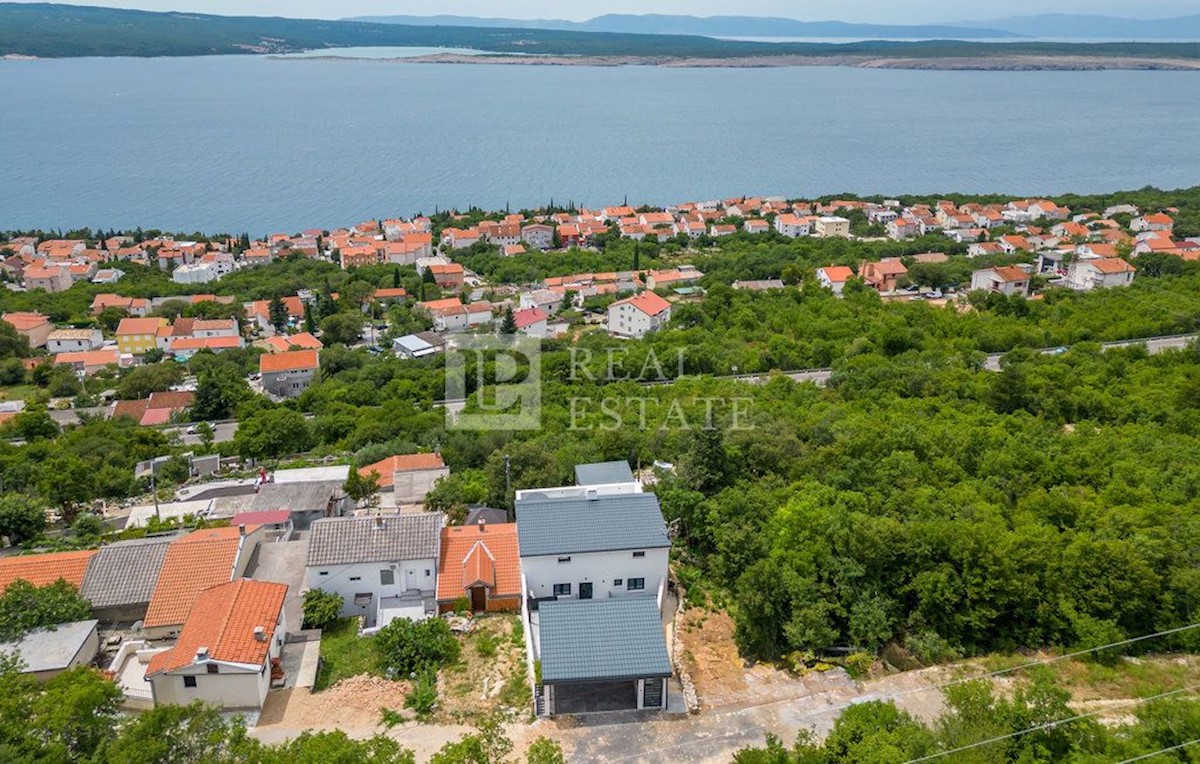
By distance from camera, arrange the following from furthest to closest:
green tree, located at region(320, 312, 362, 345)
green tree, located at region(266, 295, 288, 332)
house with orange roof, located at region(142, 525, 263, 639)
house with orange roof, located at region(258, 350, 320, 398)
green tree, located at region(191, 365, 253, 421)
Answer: green tree, located at region(266, 295, 288, 332), green tree, located at region(320, 312, 362, 345), house with orange roof, located at region(258, 350, 320, 398), green tree, located at region(191, 365, 253, 421), house with orange roof, located at region(142, 525, 263, 639)

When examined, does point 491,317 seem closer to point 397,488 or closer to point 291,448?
point 291,448

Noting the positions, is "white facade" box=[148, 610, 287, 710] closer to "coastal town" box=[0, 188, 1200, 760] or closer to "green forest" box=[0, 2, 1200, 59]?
"coastal town" box=[0, 188, 1200, 760]

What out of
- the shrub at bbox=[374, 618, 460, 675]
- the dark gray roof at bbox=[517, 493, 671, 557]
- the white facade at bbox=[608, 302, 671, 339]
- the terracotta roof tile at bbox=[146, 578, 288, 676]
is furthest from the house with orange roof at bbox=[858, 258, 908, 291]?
the terracotta roof tile at bbox=[146, 578, 288, 676]

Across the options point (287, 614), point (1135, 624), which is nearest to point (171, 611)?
point (287, 614)

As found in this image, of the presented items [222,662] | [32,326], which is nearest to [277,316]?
[32,326]

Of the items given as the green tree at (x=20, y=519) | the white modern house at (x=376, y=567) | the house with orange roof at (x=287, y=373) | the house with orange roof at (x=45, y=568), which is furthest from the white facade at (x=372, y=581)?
the house with orange roof at (x=287, y=373)

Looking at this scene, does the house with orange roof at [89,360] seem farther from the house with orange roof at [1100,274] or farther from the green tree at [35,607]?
the house with orange roof at [1100,274]
